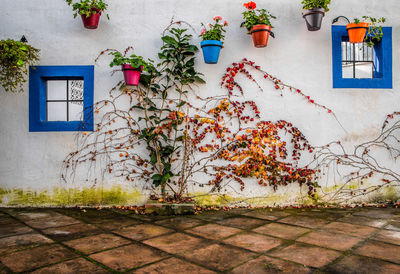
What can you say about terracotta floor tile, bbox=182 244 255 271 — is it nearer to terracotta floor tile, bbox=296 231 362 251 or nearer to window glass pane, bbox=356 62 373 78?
terracotta floor tile, bbox=296 231 362 251

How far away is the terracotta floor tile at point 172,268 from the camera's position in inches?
82.7

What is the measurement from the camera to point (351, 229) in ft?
10.2

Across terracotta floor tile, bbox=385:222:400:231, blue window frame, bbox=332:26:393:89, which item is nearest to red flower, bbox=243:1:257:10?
blue window frame, bbox=332:26:393:89

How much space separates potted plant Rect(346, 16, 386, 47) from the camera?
3938mm

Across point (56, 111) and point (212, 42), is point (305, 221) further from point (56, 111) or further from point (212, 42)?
point (56, 111)

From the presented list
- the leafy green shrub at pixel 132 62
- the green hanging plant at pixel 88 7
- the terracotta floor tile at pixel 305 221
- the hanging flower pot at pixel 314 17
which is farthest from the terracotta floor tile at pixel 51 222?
the hanging flower pot at pixel 314 17

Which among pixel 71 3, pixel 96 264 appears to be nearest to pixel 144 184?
pixel 96 264

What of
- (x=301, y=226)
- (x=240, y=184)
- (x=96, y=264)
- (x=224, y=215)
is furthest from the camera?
(x=240, y=184)

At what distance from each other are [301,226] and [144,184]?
2.10 metres

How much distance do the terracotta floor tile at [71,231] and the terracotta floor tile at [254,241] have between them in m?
1.38

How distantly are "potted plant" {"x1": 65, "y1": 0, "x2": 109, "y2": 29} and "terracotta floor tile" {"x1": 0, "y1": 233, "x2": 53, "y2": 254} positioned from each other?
2654 millimetres

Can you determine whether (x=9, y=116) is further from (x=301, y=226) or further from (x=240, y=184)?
(x=301, y=226)

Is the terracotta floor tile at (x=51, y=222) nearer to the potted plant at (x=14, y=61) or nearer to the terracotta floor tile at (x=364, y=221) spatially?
the potted plant at (x=14, y=61)

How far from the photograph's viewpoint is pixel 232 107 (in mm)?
4199
